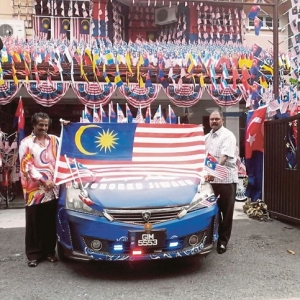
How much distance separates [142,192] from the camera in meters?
4.44

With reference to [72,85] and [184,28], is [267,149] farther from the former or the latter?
[184,28]

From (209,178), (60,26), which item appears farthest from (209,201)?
(60,26)

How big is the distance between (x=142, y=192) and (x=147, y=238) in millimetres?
491

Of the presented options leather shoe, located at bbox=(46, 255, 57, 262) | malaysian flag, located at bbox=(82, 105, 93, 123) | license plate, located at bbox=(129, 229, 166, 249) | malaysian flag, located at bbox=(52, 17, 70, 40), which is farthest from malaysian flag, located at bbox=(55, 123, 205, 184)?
malaysian flag, located at bbox=(52, 17, 70, 40)

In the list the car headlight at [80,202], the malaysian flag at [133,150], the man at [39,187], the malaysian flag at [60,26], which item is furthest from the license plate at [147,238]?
the malaysian flag at [60,26]

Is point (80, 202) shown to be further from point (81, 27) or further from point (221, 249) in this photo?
point (81, 27)

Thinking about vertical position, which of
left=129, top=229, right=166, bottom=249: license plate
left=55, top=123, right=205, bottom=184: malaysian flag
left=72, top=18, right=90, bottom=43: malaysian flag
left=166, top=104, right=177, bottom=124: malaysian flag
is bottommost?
left=129, top=229, right=166, bottom=249: license plate

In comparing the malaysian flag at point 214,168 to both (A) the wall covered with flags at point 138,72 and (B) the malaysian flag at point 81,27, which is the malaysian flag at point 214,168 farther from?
(B) the malaysian flag at point 81,27

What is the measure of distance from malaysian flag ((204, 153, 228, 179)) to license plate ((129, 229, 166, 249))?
128cm

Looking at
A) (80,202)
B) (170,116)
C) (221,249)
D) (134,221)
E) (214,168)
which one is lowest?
(221,249)

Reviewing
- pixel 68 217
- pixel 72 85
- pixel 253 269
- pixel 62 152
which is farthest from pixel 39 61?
pixel 253 269

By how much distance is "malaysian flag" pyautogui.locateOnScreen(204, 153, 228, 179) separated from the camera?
5254mm

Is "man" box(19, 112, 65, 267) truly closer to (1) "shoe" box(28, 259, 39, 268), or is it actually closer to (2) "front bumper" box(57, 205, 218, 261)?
(1) "shoe" box(28, 259, 39, 268)

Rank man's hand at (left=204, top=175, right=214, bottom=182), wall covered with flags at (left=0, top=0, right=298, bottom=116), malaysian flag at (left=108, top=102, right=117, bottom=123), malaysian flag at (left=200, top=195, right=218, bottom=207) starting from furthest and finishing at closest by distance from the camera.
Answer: malaysian flag at (left=108, top=102, right=117, bottom=123), wall covered with flags at (left=0, top=0, right=298, bottom=116), man's hand at (left=204, top=175, right=214, bottom=182), malaysian flag at (left=200, top=195, right=218, bottom=207)
